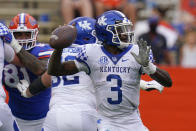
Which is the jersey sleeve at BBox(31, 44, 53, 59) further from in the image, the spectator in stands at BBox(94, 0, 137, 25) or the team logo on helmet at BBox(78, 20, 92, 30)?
the spectator in stands at BBox(94, 0, 137, 25)

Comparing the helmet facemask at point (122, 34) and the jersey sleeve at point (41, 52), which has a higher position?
the helmet facemask at point (122, 34)

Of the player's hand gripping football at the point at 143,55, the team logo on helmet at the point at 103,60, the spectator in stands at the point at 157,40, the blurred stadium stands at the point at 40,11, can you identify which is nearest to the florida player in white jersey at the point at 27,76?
the team logo on helmet at the point at 103,60

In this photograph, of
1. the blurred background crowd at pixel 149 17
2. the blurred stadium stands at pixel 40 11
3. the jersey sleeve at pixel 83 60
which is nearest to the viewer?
the jersey sleeve at pixel 83 60

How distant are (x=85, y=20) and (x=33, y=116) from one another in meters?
1.18

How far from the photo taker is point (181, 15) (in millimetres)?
11398

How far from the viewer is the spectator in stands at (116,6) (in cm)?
966

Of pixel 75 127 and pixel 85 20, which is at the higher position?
pixel 85 20

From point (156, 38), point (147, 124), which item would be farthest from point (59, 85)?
point (156, 38)

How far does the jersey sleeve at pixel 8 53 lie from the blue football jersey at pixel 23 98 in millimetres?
317

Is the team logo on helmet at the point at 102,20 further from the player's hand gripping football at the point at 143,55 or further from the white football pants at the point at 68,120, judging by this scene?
the white football pants at the point at 68,120

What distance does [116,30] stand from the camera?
4547mm

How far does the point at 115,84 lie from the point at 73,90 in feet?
1.83

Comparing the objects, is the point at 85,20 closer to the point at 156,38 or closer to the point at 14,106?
the point at 14,106

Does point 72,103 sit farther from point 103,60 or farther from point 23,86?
point 23,86
